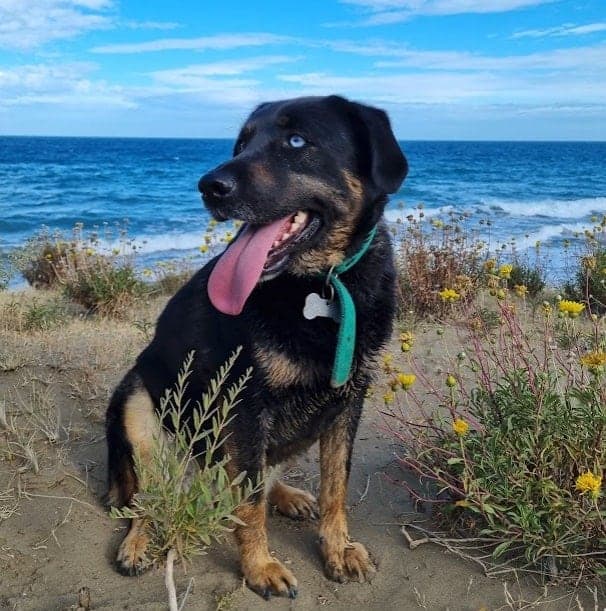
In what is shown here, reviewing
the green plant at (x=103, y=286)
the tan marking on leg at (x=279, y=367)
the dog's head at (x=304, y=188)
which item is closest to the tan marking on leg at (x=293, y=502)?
the tan marking on leg at (x=279, y=367)

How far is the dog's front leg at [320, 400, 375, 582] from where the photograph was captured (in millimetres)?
2994

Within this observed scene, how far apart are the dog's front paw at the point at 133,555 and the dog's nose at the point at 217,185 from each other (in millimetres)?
1486

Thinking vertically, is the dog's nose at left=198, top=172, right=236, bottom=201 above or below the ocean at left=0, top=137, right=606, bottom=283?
above

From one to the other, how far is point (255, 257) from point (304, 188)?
34 cm

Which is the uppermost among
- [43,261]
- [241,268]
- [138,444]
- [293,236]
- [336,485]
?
[293,236]

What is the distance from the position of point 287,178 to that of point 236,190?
0.71 feet

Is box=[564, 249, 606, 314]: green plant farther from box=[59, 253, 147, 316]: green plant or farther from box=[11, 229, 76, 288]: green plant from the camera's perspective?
box=[11, 229, 76, 288]: green plant

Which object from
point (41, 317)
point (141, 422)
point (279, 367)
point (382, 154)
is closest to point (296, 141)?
point (382, 154)

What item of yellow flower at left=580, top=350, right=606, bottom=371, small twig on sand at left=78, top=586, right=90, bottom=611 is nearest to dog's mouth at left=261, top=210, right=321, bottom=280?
yellow flower at left=580, top=350, right=606, bottom=371

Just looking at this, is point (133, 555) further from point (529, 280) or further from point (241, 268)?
point (529, 280)

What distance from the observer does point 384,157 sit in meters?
2.74

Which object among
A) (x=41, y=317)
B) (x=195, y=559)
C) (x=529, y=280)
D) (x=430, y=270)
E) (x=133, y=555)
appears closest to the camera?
(x=133, y=555)

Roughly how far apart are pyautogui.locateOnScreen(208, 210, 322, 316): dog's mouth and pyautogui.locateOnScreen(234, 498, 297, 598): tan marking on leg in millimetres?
845

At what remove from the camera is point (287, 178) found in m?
2.71
